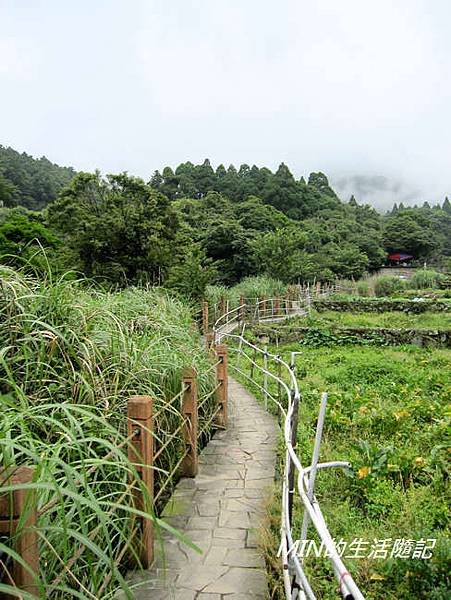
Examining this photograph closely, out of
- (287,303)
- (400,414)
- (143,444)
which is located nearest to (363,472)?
(400,414)

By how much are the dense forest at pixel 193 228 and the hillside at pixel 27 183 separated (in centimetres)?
7

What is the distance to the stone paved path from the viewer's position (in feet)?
7.91

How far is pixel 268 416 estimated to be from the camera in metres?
5.86

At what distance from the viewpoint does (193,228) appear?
26.7 meters

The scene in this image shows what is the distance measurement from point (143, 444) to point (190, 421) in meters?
1.28

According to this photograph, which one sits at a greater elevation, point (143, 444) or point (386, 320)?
Result: point (143, 444)

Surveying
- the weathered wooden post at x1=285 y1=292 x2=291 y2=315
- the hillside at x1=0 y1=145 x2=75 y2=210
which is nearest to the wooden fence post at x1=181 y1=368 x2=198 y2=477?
the weathered wooden post at x1=285 y1=292 x2=291 y2=315

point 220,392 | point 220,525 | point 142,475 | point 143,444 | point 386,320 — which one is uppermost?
point 143,444

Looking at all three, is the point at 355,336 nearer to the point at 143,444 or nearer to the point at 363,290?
the point at 143,444

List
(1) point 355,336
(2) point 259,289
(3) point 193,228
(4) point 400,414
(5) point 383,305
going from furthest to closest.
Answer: (3) point 193,228
(5) point 383,305
(2) point 259,289
(1) point 355,336
(4) point 400,414

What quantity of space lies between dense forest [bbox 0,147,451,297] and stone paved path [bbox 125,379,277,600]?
6.90 ft

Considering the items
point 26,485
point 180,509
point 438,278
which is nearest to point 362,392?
point 180,509

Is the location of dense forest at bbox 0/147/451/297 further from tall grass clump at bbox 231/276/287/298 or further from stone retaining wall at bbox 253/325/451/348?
stone retaining wall at bbox 253/325/451/348

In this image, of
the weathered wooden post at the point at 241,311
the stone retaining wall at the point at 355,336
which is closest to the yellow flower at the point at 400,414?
the stone retaining wall at the point at 355,336
